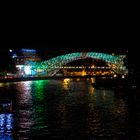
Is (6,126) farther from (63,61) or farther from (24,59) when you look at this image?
(24,59)

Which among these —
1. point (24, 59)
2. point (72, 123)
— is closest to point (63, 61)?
point (24, 59)

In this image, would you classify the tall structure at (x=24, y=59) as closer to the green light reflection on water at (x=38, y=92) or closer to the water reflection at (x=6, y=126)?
the green light reflection on water at (x=38, y=92)

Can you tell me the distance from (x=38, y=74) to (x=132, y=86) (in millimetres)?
87155

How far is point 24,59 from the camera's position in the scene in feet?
556

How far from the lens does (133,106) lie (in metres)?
43.4

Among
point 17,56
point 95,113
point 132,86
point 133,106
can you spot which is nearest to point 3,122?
point 95,113

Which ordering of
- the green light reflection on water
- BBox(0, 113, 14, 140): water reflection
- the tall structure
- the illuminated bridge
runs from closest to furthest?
1. BBox(0, 113, 14, 140): water reflection
2. the green light reflection on water
3. the illuminated bridge
4. the tall structure

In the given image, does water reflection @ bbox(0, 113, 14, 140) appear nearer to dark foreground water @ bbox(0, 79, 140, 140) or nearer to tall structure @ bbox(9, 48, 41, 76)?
dark foreground water @ bbox(0, 79, 140, 140)

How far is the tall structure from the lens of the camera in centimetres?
15638

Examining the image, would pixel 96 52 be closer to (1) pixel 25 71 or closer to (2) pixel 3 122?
(1) pixel 25 71

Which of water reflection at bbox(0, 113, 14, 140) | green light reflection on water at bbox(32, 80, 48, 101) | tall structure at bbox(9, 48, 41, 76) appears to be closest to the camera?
water reflection at bbox(0, 113, 14, 140)

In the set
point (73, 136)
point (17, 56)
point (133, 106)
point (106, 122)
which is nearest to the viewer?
point (73, 136)

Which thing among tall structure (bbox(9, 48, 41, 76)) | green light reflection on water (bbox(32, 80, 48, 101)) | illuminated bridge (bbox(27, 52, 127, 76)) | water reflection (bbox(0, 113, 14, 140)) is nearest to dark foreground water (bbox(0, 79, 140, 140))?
water reflection (bbox(0, 113, 14, 140))

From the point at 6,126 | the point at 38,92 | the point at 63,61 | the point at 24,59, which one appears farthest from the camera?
the point at 24,59
